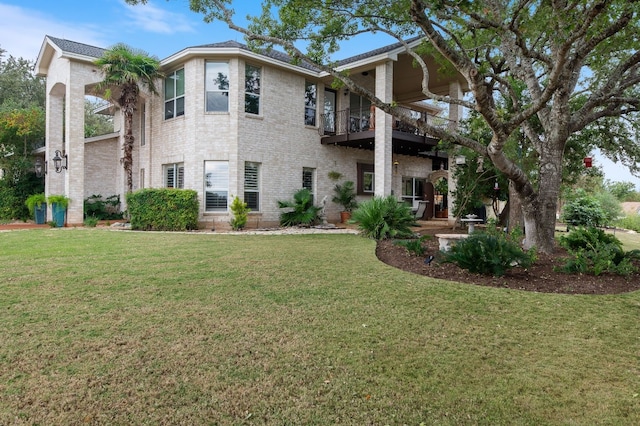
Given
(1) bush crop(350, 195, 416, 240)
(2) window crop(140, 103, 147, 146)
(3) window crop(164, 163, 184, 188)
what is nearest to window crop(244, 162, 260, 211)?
(3) window crop(164, 163, 184, 188)

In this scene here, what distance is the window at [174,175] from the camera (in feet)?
50.1

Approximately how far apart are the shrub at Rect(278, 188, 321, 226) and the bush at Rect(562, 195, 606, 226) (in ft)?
44.7

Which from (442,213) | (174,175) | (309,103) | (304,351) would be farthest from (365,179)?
(304,351)

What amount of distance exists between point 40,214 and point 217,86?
9369 mm

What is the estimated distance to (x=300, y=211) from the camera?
1497cm

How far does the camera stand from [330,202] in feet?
56.0

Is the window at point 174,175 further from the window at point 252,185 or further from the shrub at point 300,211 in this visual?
the shrub at point 300,211

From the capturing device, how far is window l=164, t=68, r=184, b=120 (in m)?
15.2

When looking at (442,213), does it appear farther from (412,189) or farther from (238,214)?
(238,214)

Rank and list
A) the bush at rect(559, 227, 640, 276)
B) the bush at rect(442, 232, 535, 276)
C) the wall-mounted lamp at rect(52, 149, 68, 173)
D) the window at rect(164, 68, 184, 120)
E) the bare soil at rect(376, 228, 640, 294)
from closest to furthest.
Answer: the bare soil at rect(376, 228, 640, 294), the bush at rect(442, 232, 535, 276), the bush at rect(559, 227, 640, 276), the window at rect(164, 68, 184, 120), the wall-mounted lamp at rect(52, 149, 68, 173)

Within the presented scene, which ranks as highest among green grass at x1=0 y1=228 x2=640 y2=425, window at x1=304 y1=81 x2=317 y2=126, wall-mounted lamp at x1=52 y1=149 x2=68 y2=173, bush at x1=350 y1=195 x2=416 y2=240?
window at x1=304 y1=81 x2=317 y2=126

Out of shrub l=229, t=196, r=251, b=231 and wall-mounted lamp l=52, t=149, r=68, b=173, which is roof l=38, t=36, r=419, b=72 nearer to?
wall-mounted lamp l=52, t=149, r=68, b=173

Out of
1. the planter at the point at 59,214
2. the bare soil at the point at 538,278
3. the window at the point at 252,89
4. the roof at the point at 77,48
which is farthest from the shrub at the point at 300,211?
the roof at the point at 77,48

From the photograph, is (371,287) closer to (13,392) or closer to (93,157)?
(13,392)
